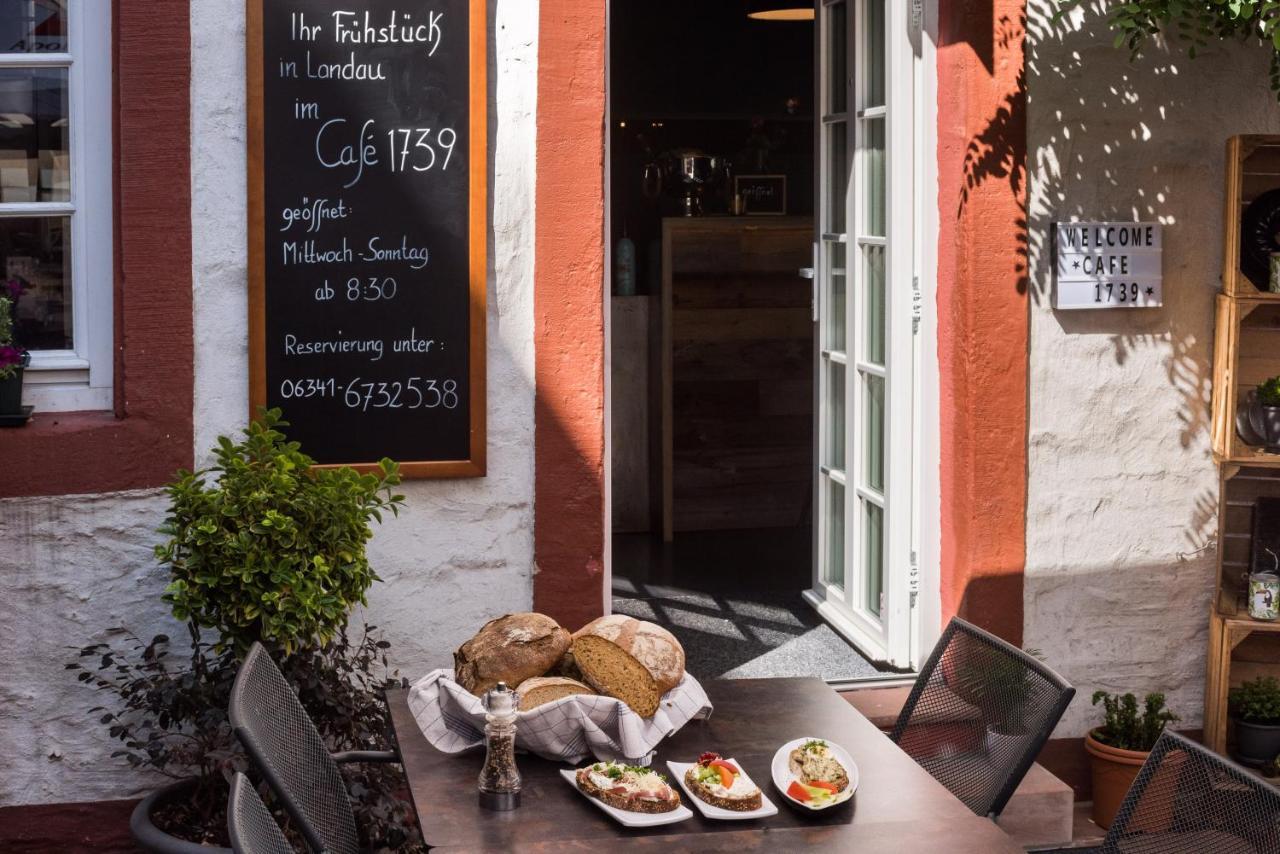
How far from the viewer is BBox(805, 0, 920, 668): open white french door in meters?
5.06

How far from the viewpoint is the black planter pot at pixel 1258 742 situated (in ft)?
15.8

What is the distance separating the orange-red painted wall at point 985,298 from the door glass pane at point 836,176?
0.80 metres

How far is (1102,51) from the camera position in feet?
15.7

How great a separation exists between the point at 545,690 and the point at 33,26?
2.53 meters

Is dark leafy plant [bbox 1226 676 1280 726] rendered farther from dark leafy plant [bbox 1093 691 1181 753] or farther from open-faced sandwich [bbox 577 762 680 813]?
open-faced sandwich [bbox 577 762 680 813]

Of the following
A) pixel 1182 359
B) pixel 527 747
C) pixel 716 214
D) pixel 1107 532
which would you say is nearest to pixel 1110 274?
pixel 1182 359

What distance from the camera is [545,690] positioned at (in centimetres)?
294

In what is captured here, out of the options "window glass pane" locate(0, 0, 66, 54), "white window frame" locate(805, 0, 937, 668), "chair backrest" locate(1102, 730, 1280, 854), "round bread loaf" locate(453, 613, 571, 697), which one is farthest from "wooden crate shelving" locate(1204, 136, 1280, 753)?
"window glass pane" locate(0, 0, 66, 54)

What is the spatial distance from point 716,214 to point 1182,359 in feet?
11.0

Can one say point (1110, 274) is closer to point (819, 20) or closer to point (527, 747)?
point (819, 20)

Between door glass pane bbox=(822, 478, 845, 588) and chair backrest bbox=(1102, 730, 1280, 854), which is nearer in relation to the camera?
chair backrest bbox=(1102, 730, 1280, 854)

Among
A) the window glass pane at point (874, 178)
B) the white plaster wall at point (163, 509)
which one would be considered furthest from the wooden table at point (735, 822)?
the window glass pane at point (874, 178)

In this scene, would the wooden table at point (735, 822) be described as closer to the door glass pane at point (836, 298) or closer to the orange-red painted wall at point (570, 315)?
the orange-red painted wall at point (570, 315)

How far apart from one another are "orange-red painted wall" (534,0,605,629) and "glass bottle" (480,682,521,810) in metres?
1.85
